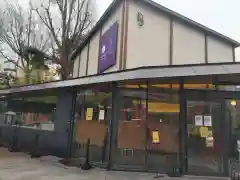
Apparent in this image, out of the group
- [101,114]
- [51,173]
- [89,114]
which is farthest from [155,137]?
[51,173]

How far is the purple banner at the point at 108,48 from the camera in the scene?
11.7 metres

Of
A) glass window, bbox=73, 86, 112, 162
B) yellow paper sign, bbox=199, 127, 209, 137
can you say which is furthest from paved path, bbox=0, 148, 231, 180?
yellow paper sign, bbox=199, 127, 209, 137

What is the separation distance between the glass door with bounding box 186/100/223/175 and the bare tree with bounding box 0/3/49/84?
23.4 m

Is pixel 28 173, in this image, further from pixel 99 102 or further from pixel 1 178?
pixel 99 102

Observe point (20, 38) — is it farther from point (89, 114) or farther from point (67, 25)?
point (89, 114)

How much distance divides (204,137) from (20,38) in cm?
2665

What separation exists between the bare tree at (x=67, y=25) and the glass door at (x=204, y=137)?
18.2 meters

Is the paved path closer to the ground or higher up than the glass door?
closer to the ground

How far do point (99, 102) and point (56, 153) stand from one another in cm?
284

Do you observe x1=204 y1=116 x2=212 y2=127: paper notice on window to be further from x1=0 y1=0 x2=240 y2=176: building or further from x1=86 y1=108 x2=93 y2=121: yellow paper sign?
x1=86 y1=108 x2=93 y2=121: yellow paper sign

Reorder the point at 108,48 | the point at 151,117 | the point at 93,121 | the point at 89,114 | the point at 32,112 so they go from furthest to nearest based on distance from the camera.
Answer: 1. the point at 108,48
2. the point at 32,112
3. the point at 89,114
4. the point at 93,121
5. the point at 151,117

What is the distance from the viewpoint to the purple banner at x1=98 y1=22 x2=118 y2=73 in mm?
11683

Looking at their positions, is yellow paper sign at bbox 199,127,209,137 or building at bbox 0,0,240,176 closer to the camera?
building at bbox 0,0,240,176

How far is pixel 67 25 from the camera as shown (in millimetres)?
24891
